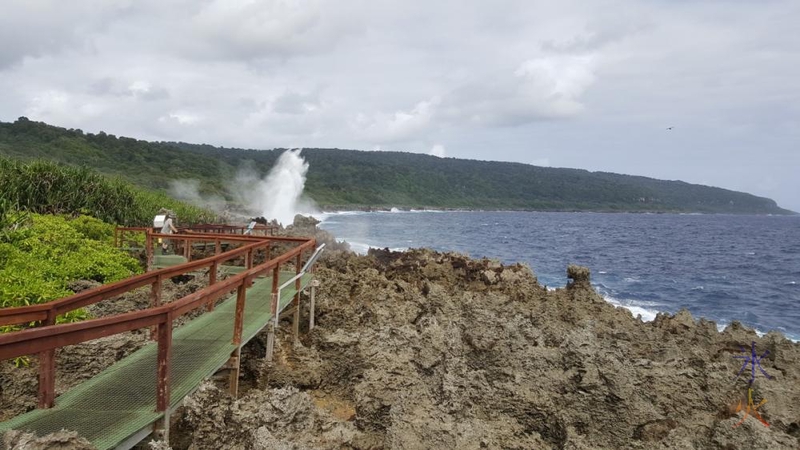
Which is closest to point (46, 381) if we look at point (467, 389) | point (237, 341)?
point (237, 341)

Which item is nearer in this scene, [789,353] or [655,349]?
[655,349]

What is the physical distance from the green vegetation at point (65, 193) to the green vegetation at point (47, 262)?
2837 millimetres

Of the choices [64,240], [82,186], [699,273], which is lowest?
[699,273]

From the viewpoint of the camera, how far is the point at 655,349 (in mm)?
8531

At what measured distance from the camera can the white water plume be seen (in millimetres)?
72312

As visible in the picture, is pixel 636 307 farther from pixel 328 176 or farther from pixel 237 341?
pixel 328 176

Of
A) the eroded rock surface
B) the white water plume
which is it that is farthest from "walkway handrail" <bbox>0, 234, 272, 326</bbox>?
the white water plume

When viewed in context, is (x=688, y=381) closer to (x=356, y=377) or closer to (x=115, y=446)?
(x=356, y=377)

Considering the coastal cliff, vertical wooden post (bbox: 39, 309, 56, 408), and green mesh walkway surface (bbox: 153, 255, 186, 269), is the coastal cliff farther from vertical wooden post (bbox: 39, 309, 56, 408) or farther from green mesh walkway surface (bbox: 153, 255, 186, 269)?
green mesh walkway surface (bbox: 153, 255, 186, 269)

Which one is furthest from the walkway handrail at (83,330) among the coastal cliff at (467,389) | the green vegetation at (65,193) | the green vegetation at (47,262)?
the green vegetation at (65,193)

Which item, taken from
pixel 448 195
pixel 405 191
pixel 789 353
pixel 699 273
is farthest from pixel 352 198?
pixel 789 353

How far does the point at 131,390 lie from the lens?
14.2 feet

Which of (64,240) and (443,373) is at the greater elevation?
(64,240)

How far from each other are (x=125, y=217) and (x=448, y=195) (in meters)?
159
